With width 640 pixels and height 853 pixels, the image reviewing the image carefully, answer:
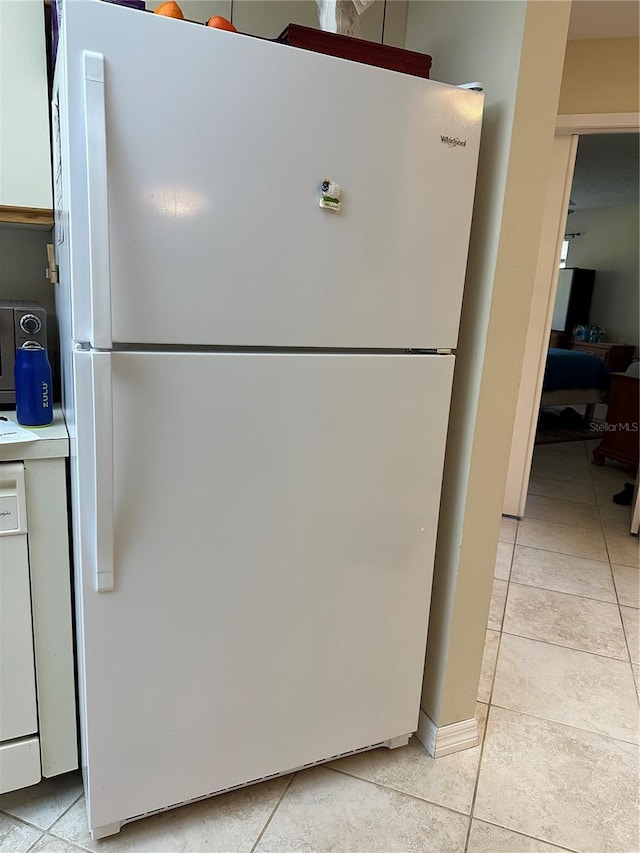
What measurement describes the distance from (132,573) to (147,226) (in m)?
0.66

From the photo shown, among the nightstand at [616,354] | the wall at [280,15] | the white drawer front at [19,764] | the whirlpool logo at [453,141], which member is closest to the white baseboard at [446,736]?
the white drawer front at [19,764]

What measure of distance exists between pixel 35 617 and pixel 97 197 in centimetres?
90

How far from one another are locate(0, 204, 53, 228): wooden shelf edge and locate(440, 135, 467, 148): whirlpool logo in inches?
37.1

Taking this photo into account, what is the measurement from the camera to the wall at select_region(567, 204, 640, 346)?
Answer: 23.8ft

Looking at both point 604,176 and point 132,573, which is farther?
point 604,176

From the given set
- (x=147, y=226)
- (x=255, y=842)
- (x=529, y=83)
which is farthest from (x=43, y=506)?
(x=529, y=83)

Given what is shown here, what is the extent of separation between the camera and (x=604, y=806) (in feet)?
4.89

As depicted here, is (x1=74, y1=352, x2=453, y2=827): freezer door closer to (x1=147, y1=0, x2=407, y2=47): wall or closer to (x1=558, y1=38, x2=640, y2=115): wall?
(x1=147, y1=0, x2=407, y2=47): wall

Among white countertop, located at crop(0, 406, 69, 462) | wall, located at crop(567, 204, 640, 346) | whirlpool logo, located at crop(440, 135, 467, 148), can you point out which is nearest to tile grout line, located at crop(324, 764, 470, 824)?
white countertop, located at crop(0, 406, 69, 462)

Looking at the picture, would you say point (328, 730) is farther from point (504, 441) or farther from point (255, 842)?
point (504, 441)

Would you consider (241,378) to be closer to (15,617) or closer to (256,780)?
(15,617)

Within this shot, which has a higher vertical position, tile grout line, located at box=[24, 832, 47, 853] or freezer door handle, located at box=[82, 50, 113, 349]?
freezer door handle, located at box=[82, 50, 113, 349]

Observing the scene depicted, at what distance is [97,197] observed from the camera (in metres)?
0.95

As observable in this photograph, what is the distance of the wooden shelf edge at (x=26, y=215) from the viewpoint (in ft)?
4.55
